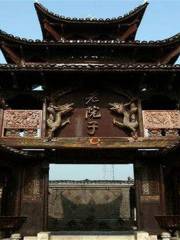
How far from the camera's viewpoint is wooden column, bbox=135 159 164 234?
1180cm

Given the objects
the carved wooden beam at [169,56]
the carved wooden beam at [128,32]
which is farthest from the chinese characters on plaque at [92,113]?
the carved wooden beam at [128,32]

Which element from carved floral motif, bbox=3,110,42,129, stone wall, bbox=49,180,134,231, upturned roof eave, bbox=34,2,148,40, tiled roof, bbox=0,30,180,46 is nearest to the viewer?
carved floral motif, bbox=3,110,42,129

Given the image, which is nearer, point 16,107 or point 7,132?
point 7,132

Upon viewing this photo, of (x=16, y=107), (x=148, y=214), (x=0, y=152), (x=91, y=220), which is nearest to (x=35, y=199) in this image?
(x=0, y=152)

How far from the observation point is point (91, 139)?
1228cm

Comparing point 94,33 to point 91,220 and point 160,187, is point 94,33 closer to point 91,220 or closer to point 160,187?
point 160,187

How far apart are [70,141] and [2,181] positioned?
9.86 feet

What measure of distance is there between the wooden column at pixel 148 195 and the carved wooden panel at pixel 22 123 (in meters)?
4.42

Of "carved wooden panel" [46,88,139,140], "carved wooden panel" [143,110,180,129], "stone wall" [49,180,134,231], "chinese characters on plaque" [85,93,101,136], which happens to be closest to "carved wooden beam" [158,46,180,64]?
"carved wooden panel" [46,88,139,140]

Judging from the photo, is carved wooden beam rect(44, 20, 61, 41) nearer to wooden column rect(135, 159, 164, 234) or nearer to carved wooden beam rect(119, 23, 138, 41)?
carved wooden beam rect(119, 23, 138, 41)

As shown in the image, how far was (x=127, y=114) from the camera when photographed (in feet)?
42.8

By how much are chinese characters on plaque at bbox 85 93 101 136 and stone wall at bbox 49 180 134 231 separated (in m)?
13.7

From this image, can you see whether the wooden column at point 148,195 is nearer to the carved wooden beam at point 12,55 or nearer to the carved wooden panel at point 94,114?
the carved wooden panel at point 94,114

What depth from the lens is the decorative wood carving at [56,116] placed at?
12.6 metres
